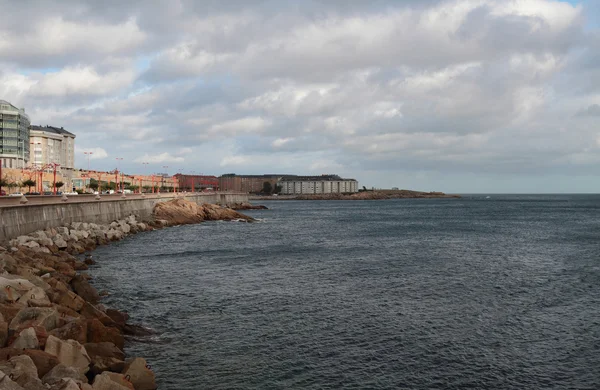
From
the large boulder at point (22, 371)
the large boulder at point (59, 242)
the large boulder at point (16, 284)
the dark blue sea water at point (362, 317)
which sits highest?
the large boulder at point (16, 284)

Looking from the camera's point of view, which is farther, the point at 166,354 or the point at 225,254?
the point at 225,254

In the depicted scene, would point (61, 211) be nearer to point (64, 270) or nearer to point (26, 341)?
point (64, 270)

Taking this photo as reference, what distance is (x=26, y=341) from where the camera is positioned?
1370 cm

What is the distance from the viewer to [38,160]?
16638 cm

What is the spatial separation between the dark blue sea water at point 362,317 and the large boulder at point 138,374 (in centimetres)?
95

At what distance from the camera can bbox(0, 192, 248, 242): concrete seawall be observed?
3903 cm

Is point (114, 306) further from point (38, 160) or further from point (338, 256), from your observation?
point (38, 160)

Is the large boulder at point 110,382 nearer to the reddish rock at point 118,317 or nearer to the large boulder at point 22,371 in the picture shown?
the large boulder at point 22,371

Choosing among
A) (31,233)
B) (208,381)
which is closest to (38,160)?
(31,233)

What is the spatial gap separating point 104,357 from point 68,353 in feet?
4.16

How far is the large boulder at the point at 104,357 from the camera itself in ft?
46.1

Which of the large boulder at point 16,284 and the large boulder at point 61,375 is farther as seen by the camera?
the large boulder at point 16,284

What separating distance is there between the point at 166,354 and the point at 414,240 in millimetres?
44423

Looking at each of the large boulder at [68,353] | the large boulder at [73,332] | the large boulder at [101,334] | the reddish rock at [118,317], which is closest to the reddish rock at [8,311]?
the large boulder at [73,332]
